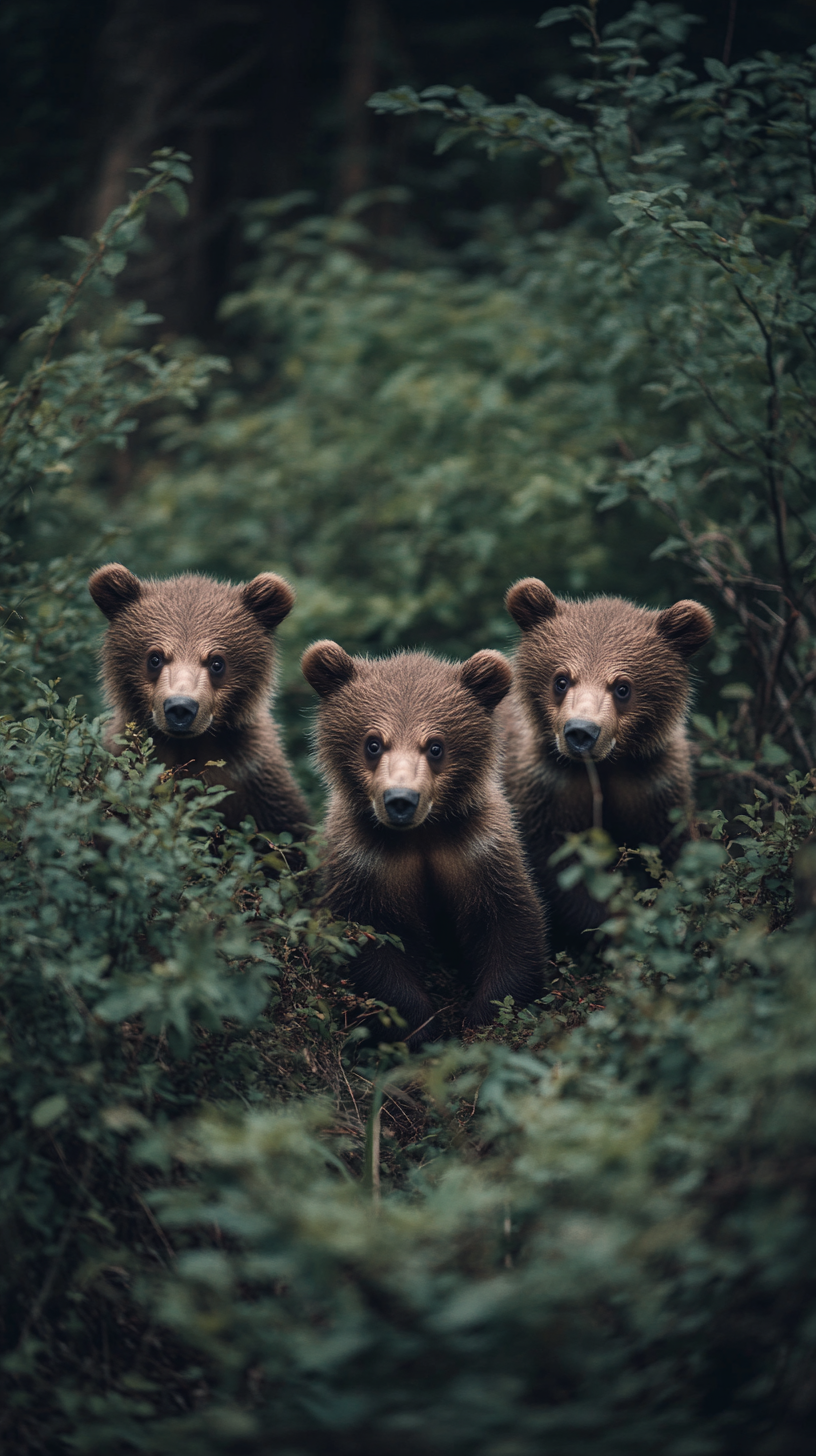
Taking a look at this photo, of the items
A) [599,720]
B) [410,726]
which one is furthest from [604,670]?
[410,726]

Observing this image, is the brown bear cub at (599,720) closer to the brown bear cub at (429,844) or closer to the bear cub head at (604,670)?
the bear cub head at (604,670)

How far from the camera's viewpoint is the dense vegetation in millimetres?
2197

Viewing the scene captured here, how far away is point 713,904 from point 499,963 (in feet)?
4.27

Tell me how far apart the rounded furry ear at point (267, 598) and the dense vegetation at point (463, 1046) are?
0.91 metres

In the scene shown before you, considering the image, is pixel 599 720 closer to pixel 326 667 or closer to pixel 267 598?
pixel 326 667

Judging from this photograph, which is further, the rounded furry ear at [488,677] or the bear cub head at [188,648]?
the bear cub head at [188,648]

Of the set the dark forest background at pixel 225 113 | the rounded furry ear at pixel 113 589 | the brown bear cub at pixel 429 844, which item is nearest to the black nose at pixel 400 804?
the brown bear cub at pixel 429 844

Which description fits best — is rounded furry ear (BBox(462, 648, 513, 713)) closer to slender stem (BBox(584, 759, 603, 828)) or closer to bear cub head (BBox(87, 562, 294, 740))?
slender stem (BBox(584, 759, 603, 828))

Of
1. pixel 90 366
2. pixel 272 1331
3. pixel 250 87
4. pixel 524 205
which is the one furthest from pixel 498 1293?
pixel 250 87

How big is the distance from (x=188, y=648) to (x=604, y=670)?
175 cm

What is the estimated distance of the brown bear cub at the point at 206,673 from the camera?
4.60 m

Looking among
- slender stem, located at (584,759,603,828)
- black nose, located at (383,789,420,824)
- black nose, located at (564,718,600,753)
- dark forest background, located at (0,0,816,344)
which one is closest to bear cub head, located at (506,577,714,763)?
black nose, located at (564,718,600,753)

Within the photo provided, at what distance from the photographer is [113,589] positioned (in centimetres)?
479

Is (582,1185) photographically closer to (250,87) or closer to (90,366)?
(90,366)
